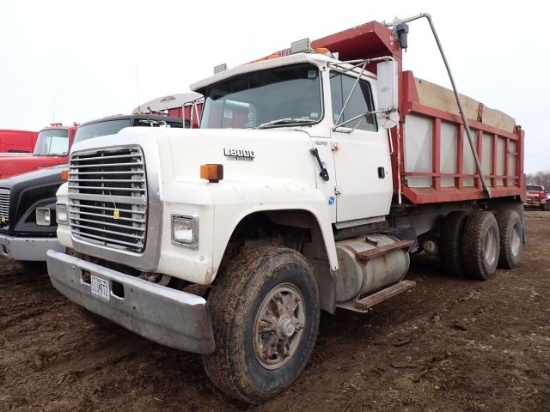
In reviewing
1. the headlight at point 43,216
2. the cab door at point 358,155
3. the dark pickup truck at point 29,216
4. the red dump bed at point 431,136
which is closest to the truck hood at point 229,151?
the cab door at point 358,155

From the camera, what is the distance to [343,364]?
11.3 feet

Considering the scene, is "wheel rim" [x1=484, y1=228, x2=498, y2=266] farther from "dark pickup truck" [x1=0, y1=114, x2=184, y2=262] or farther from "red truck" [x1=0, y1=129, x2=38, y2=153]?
"red truck" [x1=0, y1=129, x2=38, y2=153]

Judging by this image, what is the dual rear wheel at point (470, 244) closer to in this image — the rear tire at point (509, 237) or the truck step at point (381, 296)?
the rear tire at point (509, 237)

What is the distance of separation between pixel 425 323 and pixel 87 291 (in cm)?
336

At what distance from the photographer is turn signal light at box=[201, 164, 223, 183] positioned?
2615mm

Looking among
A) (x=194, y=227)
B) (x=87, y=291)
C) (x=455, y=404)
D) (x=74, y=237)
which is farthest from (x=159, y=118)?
(x=455, y=404)

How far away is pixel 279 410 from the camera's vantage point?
2783 millimetres

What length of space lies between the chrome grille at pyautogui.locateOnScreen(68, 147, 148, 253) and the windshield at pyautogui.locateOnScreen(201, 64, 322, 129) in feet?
4.59

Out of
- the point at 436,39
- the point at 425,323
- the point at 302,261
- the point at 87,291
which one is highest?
the point at 436,39

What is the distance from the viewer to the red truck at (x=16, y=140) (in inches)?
432

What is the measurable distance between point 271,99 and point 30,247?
132 inches

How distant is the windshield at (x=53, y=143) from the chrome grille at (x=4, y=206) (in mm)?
2001

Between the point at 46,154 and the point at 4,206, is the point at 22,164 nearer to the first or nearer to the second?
the point at 46,154

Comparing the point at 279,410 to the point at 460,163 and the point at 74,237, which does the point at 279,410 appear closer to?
the point at 74,237
